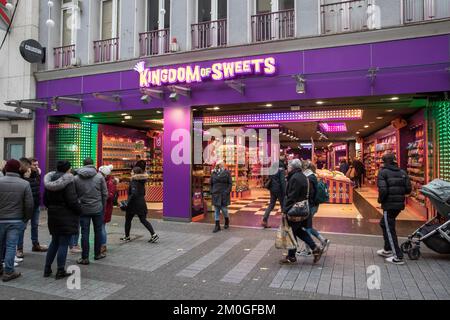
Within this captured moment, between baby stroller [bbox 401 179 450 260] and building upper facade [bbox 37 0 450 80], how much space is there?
3.83 meters

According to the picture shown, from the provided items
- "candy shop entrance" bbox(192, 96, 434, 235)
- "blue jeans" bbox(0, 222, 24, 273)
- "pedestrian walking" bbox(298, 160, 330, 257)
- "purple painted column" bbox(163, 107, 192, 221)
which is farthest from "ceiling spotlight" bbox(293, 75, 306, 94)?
"blue jeans" bbox(0, 222, 24, 273)

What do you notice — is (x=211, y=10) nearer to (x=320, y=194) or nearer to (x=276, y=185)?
(x=276, y=185)

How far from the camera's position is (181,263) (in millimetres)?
5766

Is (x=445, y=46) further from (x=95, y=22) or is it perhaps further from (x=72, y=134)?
(x=72, y=134)

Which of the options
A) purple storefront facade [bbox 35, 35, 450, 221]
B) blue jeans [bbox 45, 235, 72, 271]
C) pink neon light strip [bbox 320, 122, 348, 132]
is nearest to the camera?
blue jeans [bbox 45, 235, 72, 271]

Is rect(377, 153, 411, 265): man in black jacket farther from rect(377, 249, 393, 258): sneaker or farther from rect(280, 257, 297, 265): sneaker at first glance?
rect(280, 257, 297, 265): sneaker

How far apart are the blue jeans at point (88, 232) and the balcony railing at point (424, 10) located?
798cm

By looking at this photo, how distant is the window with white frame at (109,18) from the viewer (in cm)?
1134

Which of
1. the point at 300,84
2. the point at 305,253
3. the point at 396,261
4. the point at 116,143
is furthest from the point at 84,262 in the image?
the point at 116,143

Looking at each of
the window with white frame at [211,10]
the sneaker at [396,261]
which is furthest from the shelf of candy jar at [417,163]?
the window with white frame at [211,10]

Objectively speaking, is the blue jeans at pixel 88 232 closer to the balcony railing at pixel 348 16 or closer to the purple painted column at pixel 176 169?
the purple painted column at pixel 176 169

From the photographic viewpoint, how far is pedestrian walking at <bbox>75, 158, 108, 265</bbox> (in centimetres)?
571

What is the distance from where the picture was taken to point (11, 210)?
4949 mm
